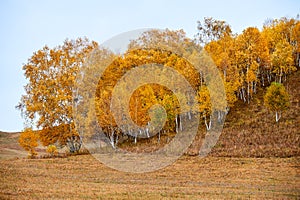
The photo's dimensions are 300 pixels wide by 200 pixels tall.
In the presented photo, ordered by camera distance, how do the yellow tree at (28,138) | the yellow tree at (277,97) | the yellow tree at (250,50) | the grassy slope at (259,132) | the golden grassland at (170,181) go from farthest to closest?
1. the yellow tree at (250,50)
2. the yellow tree at (277,97)
3. the yellow tree at (28,138)
4. the grassy slope at (259,132)
5. the golden grassland at (170,181)

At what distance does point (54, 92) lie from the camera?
53375mm

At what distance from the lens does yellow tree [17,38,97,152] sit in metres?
52.2

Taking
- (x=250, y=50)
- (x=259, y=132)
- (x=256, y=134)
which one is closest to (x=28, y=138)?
(x=256, y=134)

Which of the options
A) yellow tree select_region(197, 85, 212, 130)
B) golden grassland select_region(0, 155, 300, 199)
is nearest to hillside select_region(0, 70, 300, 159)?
yellow tree select_region(197, 85, 212, 130)

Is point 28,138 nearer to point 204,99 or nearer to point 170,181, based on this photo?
point 204,99

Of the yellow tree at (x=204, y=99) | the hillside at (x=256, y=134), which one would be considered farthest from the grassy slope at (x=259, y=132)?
the yellow tree at (x=204, y=99)

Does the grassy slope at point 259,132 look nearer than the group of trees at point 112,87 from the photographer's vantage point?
Yes

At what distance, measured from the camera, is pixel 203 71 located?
193 ft

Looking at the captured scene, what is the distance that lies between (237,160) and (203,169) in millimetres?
6065

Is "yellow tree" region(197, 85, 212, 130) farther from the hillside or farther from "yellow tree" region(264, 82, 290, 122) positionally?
"yellow tree" region(264, 82, 290, 122)

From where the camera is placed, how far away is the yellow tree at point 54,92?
52250 millimetres

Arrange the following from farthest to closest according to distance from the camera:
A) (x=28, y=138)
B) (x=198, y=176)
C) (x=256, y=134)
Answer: (x=256, y=134) < (x=28, y=138) < (x=198, y=176)

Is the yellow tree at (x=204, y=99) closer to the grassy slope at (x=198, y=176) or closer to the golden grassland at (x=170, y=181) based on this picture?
the grassy slope at (x=198, y=176)

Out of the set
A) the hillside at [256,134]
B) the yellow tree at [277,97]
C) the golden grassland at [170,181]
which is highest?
the yellow tree at [277,97]
